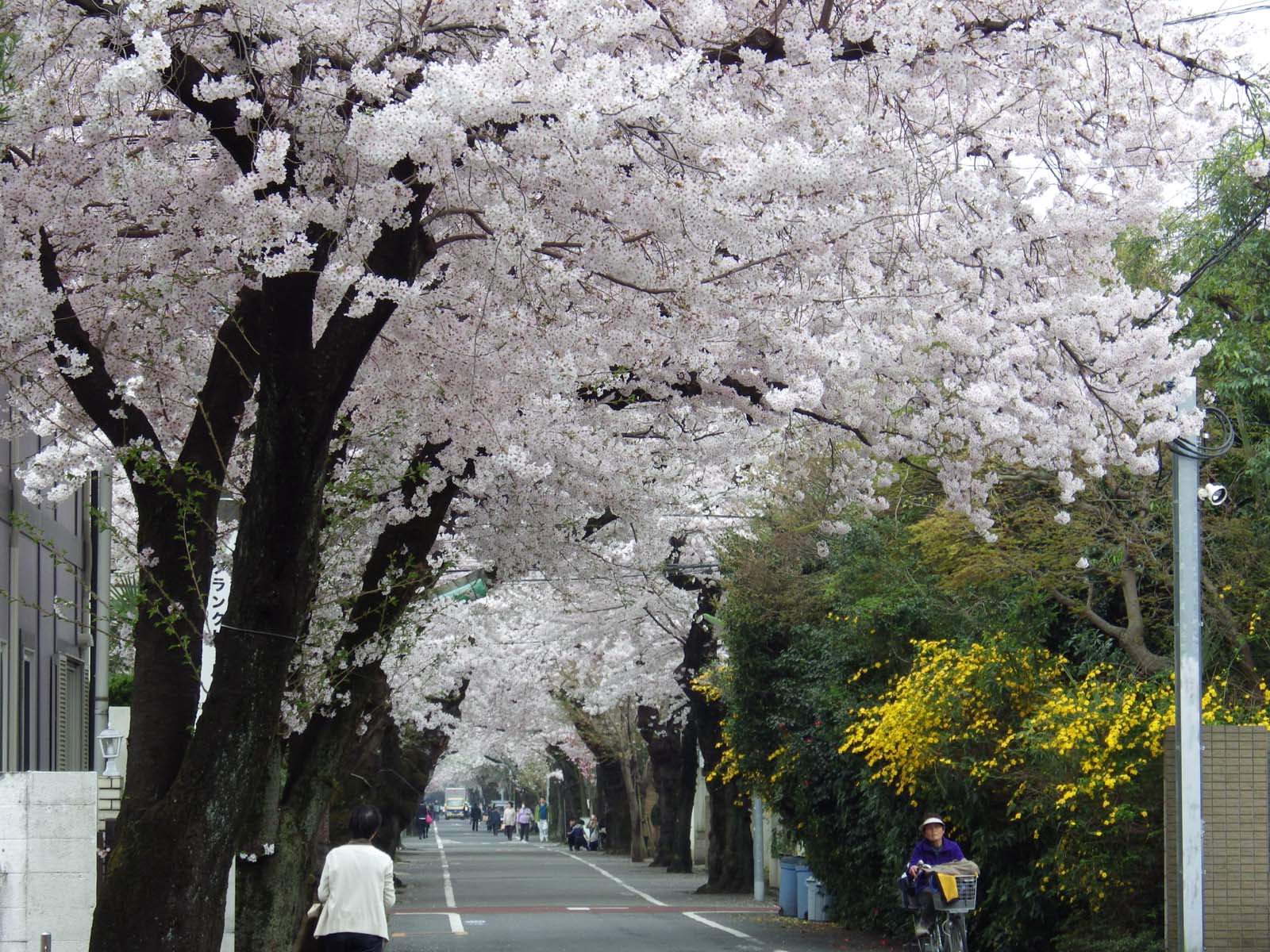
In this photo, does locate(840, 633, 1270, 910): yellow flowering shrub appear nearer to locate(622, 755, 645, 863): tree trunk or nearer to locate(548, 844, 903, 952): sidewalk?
locate(548, 844, 903, 952): sidewalk

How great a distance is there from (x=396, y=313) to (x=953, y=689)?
8521mm

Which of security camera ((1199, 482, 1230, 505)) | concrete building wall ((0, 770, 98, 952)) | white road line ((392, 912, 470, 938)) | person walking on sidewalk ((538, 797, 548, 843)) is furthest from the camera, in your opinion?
person walking on sidewalk ((538, 797, 548, 843))

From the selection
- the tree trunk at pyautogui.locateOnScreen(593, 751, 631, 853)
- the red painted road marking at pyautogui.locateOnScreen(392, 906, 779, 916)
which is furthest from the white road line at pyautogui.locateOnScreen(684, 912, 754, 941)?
the tree trunk at pyautogui.locateOnScreen(593, 751, 631, 853)

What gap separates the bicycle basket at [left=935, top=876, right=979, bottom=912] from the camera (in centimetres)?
1455

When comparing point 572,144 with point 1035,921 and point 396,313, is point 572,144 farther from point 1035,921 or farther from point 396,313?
point 1035,921

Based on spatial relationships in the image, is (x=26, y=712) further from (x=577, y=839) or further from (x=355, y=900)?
(x=577, y=839)

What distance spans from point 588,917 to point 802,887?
3.21m

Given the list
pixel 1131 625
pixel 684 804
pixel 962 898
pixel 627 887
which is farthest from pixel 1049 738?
pixel 684 804

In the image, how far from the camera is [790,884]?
26.8m

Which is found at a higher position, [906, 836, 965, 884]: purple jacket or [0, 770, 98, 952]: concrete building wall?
[0, 770, 98, 952]: concrete building wall

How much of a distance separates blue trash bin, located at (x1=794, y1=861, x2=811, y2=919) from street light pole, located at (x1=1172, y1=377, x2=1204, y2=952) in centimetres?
1278

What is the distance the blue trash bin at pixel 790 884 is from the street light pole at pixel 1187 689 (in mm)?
13274

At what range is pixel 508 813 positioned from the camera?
94625mm

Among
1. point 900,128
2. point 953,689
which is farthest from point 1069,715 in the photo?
point 900,128
